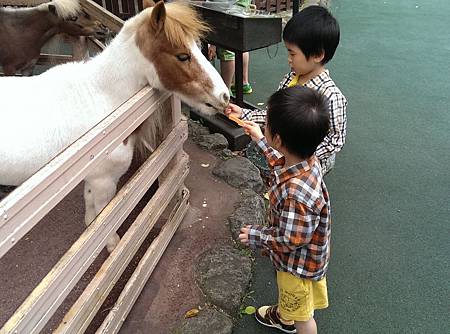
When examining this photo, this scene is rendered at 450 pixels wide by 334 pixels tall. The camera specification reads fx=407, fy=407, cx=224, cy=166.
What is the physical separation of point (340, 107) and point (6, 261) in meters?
2.18

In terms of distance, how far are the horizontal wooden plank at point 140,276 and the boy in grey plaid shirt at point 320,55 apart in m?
1.09

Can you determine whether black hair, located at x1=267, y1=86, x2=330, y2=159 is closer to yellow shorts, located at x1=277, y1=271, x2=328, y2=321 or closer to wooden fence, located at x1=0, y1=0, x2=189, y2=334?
yellow shorts, located at x1=277, y1=271, x2=328, y2=321

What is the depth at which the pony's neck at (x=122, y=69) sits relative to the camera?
2119 millimetres

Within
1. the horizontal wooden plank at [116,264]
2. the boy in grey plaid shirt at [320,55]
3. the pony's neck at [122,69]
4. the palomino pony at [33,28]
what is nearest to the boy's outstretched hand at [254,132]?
the boy in grey plaid shirt at [320,55]

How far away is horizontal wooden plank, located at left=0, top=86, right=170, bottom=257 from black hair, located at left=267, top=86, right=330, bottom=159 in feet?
2.15

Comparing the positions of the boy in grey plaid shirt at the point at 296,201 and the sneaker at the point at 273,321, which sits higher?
→ the boy in grey plaid shirt at the point at 296,201

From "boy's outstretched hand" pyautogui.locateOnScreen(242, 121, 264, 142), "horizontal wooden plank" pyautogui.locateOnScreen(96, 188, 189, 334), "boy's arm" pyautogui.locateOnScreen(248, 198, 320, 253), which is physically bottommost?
"horizontal wooden plank" pyautogui.locateOnScreen(96, 188, 189, 334)

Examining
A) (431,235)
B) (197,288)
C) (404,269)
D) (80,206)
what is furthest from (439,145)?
(80,206)

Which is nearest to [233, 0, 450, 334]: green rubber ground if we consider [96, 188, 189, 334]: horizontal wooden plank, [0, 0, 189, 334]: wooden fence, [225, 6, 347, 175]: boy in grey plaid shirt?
[96, 188, 189, 334]: horizontal wooden plank

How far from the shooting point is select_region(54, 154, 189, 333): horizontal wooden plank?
5.39 ft

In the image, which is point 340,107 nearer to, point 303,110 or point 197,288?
point 303,110

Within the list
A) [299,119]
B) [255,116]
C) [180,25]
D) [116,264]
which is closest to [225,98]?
[255,116]

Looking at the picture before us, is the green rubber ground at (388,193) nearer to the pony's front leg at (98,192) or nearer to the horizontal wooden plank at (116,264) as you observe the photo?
the horizontal wooden plank at (116,264)

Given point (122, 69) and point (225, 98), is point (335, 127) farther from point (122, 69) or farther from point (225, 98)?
point (122, 69)
